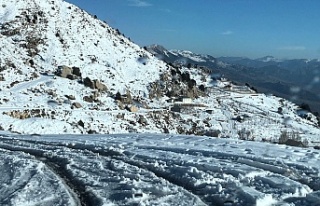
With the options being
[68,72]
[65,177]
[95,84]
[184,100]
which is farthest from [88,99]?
[65,177]

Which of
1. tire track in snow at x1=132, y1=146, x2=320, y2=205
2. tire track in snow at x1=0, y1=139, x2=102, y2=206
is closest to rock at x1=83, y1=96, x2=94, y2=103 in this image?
tire track in snow at x1=0, y1=139, x2=102, y2=206

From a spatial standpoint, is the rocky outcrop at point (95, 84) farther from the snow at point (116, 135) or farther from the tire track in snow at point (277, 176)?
the tire track in snow at point (277, 176)

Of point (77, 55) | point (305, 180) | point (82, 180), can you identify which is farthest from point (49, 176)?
point (77, 55)

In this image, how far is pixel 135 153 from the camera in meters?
17.1

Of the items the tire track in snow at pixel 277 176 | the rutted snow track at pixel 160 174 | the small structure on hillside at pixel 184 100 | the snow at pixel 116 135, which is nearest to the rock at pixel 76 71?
the snow at pixel 116 135

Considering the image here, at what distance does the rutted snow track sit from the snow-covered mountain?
30686 millimetres

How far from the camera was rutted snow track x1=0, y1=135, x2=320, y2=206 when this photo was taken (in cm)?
1129

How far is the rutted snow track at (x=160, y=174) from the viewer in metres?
11.3

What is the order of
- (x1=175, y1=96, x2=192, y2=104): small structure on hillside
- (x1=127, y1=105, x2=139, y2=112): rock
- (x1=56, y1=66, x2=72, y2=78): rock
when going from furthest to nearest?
(x1=175, y1=96, x2=192, y2=104): small structure on hillside → (x1=56, y1=66, x2=72, y2=78): rock → (x1=127, y1=105, x2=139, y2=112): rock

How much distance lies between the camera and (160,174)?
1384cm

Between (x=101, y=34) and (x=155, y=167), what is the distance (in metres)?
92.6

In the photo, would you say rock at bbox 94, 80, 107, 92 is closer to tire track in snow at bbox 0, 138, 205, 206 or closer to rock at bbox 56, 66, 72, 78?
rock at bbox 56, 66, 72, 78

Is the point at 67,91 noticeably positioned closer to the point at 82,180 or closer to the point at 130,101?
the point at 130,101

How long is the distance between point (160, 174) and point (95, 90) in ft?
204
